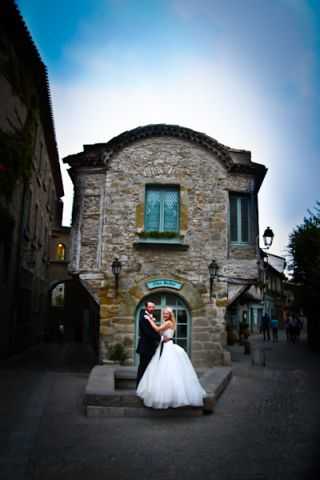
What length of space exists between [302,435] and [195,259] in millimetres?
6934

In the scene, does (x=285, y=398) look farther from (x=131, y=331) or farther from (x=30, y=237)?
(x=30, y=237)

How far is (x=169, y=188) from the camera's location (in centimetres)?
1220

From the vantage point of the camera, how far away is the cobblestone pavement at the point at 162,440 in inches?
152

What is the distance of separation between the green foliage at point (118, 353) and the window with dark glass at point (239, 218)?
460 centimetres

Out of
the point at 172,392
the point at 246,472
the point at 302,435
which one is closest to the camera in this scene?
the point at 246,472

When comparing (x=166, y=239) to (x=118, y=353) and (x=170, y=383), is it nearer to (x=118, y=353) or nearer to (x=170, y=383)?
(x=118, y=353)

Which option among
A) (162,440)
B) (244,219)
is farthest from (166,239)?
(162,440)

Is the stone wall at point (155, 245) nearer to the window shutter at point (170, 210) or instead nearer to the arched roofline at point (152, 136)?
the arched roofline at point (152, 136)

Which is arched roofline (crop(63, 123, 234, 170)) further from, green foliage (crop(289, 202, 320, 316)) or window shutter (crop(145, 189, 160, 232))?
green foliage (crop(289, 202, 320, 316))

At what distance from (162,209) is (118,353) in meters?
4.38

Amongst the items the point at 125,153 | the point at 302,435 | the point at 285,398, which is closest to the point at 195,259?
the point at 125,153

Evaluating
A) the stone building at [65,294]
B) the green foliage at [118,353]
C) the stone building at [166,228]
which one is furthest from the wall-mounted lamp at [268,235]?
the stone building at [65,294]

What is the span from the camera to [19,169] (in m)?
13.2

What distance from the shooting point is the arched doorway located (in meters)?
11.4
